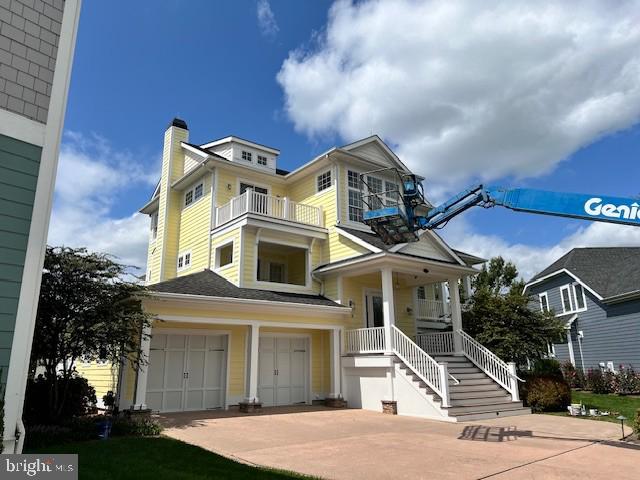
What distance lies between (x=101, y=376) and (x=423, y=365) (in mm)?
10336

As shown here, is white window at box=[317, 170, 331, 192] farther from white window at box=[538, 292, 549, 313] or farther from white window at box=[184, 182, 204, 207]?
white window at box=[538, 292, 549, 313]

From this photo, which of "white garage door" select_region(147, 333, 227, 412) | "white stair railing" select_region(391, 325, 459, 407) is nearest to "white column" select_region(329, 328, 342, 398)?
"white stair railing" select_region(391, 325, 459, 407)

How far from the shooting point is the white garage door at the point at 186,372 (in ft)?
45.0

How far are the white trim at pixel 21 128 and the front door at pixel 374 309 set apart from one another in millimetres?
13430

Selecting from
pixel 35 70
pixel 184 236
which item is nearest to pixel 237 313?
pixel 184 236

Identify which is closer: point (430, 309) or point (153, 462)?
point (153, 462)

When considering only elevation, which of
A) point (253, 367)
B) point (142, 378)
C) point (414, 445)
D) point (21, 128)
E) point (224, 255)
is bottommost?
point (414, 445)

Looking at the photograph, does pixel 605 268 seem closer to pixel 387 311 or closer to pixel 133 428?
pixel 387 311

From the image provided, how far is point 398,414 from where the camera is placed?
14.0 meters

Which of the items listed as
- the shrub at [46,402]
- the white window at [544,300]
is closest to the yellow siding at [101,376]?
the shrub at [46,402]

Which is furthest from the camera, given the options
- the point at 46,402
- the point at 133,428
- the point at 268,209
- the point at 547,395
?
the point at 268,209

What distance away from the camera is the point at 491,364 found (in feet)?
51.1

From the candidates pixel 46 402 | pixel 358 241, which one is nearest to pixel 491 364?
pixel 358 241

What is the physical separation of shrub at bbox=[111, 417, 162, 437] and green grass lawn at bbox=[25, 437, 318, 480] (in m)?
0.90
